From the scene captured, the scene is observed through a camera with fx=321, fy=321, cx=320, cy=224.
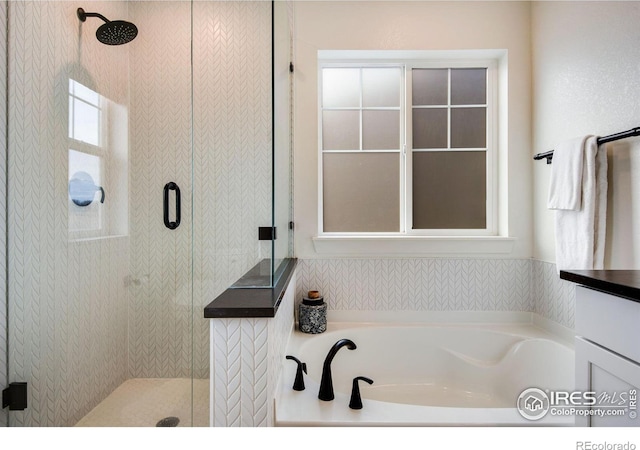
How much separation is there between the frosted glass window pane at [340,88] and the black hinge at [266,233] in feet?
3.72

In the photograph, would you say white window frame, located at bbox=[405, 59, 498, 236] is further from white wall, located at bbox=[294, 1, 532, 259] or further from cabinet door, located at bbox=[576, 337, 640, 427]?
cabinet door, located at bbox=[576, 337, 640, 427]

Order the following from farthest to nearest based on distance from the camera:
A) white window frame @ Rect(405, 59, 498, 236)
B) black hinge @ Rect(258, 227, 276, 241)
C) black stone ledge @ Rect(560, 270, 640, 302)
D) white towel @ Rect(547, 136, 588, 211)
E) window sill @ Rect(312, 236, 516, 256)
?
white window frame @ Rect(405, 59, 498, 236), window sill @ Rect(312, 236, 516, 256), white towel @ Rect(547, 136, 588, 211), black hinge @ Rect(258, 227, 276, 241), black stone ledge @ Rect(560, 270, 640, 302)

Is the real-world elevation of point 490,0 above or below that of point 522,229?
above

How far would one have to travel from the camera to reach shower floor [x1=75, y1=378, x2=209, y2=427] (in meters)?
1.36

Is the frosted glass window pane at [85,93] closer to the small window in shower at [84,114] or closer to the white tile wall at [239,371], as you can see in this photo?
the small window in shower at [84,114]

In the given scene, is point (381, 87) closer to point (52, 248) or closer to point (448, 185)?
point (448, 185)

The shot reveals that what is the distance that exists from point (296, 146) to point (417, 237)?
2.93 feet

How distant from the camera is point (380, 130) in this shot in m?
2.04

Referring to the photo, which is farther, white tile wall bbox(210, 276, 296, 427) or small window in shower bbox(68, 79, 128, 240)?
small window in shower bbox(68, 79, 128, 240)

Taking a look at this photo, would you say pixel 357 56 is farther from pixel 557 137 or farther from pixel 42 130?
pixel 42 130

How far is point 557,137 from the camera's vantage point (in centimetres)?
166

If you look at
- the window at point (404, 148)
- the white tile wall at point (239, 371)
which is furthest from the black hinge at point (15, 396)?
the window at point (404, 148)

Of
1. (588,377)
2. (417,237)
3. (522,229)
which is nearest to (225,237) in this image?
(417,237)

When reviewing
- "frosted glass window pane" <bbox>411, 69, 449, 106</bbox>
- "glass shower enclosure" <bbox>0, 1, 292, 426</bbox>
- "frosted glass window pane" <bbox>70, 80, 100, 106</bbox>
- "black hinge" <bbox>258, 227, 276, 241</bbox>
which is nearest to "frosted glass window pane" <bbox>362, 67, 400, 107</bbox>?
"frosted glass window pane" <bbox>411, 69, 449, 106</bbox>
